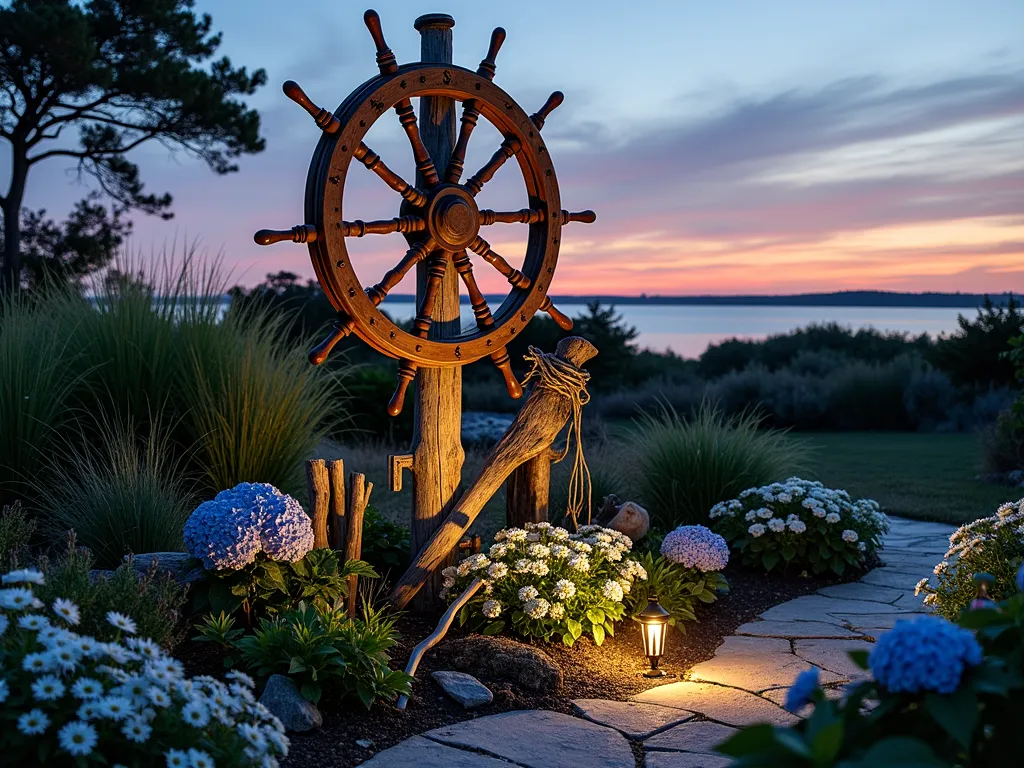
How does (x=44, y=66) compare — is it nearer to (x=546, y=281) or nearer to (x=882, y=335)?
(x=546, y=281)

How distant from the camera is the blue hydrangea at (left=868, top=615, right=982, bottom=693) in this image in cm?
125

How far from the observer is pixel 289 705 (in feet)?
8.93

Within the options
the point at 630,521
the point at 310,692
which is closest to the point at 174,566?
the point at 310,692

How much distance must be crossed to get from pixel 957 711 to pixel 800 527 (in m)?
3.81

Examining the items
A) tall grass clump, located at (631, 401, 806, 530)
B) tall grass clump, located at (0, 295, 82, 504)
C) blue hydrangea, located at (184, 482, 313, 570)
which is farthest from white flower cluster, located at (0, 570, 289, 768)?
tall grass clump, located at (631, 401, 806, 530)

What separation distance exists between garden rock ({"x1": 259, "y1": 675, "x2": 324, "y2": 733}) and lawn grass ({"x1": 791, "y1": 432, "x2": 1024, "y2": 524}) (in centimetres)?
449

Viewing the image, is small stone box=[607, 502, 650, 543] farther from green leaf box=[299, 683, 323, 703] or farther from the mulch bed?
green leaf box=[299, 683, 323, 703]

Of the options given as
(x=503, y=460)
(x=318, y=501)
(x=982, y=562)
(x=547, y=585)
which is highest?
(x=503, y=460)

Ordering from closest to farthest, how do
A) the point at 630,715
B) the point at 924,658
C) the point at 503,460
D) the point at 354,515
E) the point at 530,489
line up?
the point at 924,658 → the point at 630,715 → the point at 354,515 → the point at 503,460 → the point at 530,489

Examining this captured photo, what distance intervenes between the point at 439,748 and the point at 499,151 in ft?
8.77

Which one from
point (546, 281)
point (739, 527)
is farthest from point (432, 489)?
point (739, 527)

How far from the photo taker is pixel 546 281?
4.48 m

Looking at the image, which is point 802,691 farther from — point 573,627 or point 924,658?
point 573,627

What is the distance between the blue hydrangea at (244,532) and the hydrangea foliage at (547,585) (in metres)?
0.79
